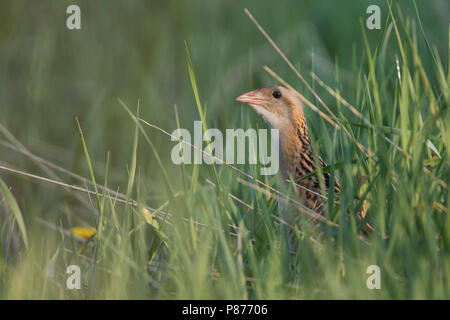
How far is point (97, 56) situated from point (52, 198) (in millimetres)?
1593

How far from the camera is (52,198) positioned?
5.47 metres

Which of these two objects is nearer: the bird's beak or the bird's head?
the bird's head

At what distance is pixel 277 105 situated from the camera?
11.5 feet

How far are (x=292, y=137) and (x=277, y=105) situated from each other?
25 centimetres

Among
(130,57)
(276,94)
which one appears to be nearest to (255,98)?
(276,94)

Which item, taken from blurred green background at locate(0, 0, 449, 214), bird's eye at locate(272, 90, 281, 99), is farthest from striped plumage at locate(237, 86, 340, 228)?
blurred green background at locate(0, 0, 449, 214)

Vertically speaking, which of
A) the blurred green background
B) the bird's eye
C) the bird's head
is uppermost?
the blurred green background

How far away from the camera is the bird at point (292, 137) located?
3027mm

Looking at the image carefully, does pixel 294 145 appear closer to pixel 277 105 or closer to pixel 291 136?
pixel 291 136

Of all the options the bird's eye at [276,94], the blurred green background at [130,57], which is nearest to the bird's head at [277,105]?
the bird's eye at [276,94]

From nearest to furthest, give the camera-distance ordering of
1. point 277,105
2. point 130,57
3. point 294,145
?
1. point 294,145
2. point 277,105
3. point 130,57

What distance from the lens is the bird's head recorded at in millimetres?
3398

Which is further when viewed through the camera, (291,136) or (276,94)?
(276,94)

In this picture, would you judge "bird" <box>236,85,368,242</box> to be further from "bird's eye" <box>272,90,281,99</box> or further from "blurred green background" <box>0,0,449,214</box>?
"blurred green background" <box>0,0,449,214</box>
